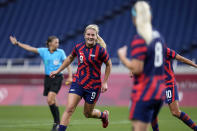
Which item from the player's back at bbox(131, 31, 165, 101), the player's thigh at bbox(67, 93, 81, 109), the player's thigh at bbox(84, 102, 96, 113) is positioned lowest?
the player's thigh at bbox(84, 102, 96, 113)

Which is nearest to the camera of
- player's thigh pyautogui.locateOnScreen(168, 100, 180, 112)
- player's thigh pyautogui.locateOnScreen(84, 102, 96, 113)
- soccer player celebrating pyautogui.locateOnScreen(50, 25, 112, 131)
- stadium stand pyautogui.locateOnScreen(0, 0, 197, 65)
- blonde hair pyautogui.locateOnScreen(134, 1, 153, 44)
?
blonde hair pyautogui.locateOnScreen(134, 1, 153, 44)

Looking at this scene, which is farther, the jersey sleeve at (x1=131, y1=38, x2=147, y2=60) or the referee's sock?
the referee's sock

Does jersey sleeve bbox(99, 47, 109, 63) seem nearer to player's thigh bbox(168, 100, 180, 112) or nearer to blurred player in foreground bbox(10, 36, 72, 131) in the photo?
player's thigh bbox(168, 100, 180, 112)

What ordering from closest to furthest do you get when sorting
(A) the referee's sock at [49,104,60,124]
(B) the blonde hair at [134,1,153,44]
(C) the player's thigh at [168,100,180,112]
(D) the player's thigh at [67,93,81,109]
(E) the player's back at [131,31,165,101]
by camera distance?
(B) the blonde hair at [134,1,153,44] → (E) the player's back at [131,31,165,101] → (D) the player's thigh at [67,93,81,109] → (C) the player's thigh at [168,100,180,112] → (A) the referee's sock at [49,104,60,124]

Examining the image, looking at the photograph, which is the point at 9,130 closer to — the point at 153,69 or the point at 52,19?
the point at 153,69

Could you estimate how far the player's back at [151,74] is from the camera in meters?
5.50

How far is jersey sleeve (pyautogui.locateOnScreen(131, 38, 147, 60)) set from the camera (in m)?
5.41

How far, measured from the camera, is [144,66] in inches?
218

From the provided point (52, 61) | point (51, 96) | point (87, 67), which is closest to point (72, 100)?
point (87, 67)

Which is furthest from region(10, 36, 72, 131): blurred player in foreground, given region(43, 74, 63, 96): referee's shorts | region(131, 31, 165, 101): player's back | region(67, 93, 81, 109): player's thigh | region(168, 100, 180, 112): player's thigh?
region(131, 31, 165, 101): player's back

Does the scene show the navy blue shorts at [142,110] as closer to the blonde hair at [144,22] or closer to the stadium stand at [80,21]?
the blonde hair at [144,22]

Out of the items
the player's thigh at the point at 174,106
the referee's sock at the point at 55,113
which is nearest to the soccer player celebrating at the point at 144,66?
the player's thigh at the point at 174,106

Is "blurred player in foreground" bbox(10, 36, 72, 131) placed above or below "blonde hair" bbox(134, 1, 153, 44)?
below

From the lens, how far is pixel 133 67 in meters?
5.43
